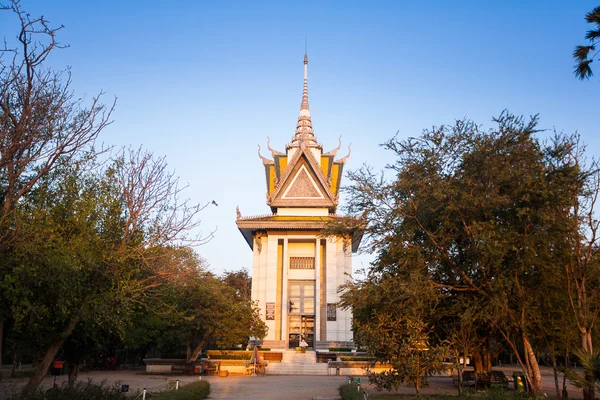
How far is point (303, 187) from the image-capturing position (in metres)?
48.4

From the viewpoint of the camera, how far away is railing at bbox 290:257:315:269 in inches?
1822

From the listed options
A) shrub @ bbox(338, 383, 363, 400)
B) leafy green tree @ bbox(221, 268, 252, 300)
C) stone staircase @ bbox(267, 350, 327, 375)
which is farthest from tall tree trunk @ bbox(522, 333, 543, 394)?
leafy green tree @ bbox(221, 268, 252, 300)

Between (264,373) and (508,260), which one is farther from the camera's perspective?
(264,373)

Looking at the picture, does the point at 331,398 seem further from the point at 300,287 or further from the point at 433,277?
the point at 300,287

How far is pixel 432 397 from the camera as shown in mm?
17828

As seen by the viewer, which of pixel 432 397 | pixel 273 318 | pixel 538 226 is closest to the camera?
pixel 538 226

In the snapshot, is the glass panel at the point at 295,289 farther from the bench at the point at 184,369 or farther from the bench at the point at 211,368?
the bench at the point at 184,369

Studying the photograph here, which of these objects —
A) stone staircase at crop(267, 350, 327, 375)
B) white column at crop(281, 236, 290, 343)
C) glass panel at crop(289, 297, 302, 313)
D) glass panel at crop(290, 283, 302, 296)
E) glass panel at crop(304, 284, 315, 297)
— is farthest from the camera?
glass panel at crop(290, 283, 302, 296)

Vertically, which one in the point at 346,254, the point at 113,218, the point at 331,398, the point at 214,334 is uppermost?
the point at 346,254

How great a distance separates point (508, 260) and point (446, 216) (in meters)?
2.33

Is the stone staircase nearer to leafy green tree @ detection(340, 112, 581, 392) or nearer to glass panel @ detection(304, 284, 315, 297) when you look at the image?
glass panel @ detection(304, 284, 315, 297)

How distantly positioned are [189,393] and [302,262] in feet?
99.9

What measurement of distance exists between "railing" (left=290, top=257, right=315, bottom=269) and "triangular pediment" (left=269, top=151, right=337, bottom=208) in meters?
4.66

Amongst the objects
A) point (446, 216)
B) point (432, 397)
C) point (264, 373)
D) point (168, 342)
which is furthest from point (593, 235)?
point (168, 342)
